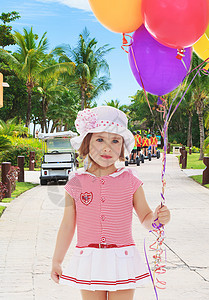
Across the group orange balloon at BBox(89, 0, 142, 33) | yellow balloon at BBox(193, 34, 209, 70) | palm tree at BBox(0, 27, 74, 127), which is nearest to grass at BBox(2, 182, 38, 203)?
yellow balloon at BBox(193, 34, 209, 70)

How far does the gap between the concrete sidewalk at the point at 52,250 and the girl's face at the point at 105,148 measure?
6.58 ft

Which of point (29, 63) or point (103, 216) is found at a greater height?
point (29, 63)

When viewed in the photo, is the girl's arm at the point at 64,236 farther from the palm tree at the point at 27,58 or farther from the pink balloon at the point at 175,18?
the palm tree at the point at 27,58

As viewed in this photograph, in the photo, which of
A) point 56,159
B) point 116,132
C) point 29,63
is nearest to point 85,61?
point 29,63

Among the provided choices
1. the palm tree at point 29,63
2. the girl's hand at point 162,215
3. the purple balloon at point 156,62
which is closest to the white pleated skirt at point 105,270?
the girl's hand at point 162,215

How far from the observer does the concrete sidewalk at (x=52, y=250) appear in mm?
4375

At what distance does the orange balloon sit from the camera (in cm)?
307

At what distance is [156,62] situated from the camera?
3.27 meters

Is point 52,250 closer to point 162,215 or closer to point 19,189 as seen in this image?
point 162,215

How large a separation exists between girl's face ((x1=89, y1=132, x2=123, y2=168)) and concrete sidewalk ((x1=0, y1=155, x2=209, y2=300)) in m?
2.01

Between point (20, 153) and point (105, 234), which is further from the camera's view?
point (20, 153)

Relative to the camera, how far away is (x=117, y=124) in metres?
2.70

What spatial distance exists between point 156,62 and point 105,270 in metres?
1.54

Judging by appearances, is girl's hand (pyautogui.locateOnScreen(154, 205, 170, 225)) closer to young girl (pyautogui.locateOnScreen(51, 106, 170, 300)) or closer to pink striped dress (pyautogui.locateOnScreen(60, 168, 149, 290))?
young girl (pyautogui.locateOnScreen(51, 106, 170, 300))
